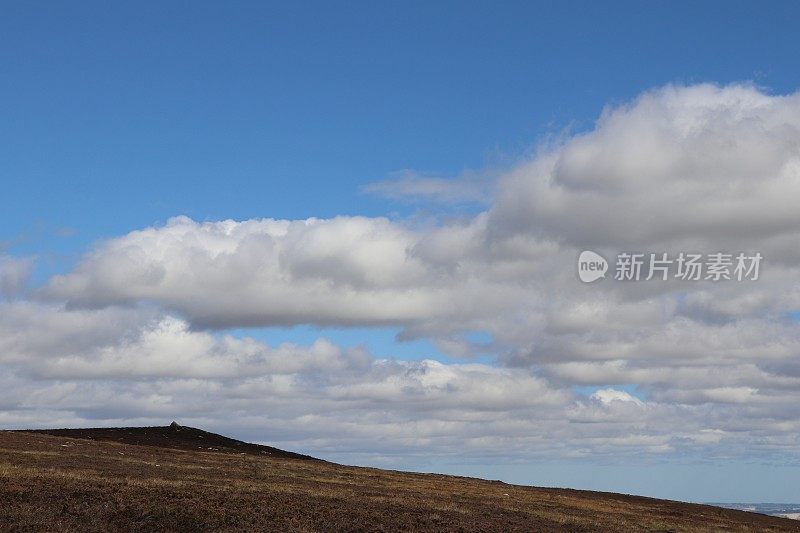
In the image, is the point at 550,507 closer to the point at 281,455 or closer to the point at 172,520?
the point at 172,520

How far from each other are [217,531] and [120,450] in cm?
4341

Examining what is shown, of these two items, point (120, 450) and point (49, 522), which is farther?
point (120, 450)

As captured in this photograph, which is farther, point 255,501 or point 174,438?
point 174,438

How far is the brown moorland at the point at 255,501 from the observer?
41.3 meters

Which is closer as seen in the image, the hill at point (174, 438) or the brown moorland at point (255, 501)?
the brown moorland at point (255, 501)

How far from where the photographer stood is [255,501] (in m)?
46.0

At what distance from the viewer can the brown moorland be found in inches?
1628

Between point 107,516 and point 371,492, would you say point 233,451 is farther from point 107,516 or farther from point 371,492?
point 107,516

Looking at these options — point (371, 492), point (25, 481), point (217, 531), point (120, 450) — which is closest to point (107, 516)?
point (217, 531)

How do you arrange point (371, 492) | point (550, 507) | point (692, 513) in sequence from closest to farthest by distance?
point (371, 492)
point (550, 507)
point (692, 513)

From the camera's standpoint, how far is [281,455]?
10419cm

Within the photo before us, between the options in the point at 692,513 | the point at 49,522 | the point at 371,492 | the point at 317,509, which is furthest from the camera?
the point at 692,513

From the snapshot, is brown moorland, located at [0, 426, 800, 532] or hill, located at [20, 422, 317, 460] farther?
hill, located at [20, 422, 317, 460]

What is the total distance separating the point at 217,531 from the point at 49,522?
754 cm
